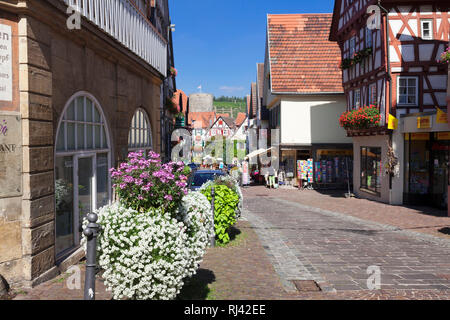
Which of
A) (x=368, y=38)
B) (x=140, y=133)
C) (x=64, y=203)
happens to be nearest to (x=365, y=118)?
(x=368, y=38)

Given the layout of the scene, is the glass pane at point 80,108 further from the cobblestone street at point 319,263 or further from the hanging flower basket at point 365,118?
the hanging flower basket at point 365,118

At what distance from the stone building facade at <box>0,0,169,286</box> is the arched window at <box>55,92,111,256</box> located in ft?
0.06

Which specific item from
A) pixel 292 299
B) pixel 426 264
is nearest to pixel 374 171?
pixel 426 264

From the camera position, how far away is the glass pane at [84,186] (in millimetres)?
7629

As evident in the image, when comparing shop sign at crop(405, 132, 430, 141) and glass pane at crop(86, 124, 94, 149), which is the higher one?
shop sign at crop(405, 132, 430, 141)

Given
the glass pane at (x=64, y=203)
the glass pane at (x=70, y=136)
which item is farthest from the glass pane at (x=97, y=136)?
the glass pane at (x=64, y=203)

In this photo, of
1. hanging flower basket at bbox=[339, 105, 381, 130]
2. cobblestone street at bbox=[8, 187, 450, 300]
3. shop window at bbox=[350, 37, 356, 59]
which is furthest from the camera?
shop window at bbox=[350, 37, 356, 59]

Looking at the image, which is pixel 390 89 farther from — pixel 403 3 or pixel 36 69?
pixel 36 69

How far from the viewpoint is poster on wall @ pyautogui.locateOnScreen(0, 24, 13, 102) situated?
525cm

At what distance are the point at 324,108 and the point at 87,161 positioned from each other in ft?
69.1

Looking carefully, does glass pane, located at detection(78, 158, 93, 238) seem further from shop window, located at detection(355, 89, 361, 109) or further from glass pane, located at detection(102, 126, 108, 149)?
shop window, located at detection(355, 89, 361, 109)

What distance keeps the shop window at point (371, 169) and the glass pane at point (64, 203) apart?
14.7 m

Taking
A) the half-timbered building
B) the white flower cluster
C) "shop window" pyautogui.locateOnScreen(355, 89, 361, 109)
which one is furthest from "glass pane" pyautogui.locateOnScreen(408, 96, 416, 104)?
the white flower cluster
